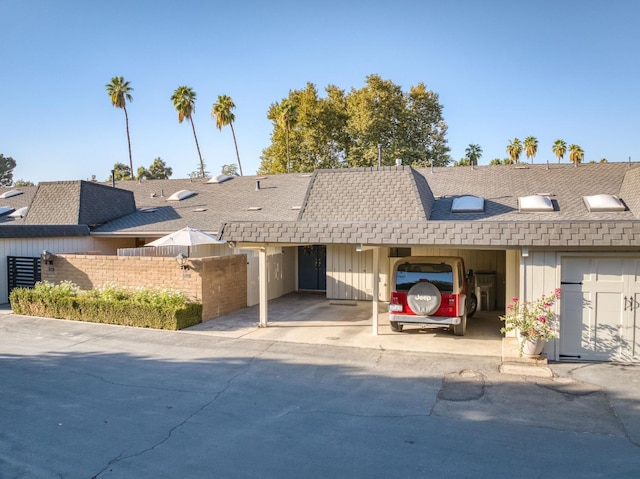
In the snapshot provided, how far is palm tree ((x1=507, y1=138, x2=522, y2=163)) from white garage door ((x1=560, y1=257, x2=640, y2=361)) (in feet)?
157

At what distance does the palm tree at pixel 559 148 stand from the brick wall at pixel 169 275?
48.8 m

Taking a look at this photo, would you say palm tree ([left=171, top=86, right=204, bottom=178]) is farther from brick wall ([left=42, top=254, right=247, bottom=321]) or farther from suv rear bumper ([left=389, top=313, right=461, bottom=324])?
suv rear bumper ([left=389, top=313, right=461, bottom=324])

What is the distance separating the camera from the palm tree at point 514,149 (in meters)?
52.5

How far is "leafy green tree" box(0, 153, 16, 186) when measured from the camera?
63.4 m

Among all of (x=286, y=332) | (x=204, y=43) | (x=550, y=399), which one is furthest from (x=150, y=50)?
(x=550, y=399)

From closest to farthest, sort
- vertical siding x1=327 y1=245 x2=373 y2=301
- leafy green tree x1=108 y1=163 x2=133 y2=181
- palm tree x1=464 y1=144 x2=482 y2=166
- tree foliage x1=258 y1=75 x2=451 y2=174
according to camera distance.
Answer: vertical siding x1=327 y1=245 x2=373 y2=301 → tree foliage x1=258 y1=75 x2=451 y2=174 → leafy green tree x1=108 y1=163 x2=133 y2=181 → palm tree x1=464 y1=144 x2=482 y2=166

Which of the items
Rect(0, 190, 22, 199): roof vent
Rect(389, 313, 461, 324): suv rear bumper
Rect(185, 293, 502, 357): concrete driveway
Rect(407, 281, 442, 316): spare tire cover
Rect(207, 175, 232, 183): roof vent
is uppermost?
Rect(207, 175, 232, 183): roof vent

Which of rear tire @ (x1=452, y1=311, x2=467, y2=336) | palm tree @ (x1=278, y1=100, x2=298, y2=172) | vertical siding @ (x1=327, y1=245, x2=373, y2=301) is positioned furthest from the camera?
palm tree @ (x1=278, y1=100, x2=298, y2=172)

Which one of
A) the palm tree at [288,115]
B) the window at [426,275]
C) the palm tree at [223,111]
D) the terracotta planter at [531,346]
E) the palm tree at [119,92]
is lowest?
the terracotta planter at [531,346]

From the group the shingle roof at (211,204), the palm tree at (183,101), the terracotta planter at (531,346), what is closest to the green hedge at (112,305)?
the shingle roof at (211,204)

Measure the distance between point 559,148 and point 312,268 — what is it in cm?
4475

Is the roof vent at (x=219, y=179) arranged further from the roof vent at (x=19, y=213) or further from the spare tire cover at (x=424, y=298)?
the spare tire cover at (x=424, y=298)

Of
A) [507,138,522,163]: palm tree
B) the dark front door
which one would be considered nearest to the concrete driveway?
the dark front door

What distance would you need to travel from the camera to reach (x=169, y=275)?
12.9m
